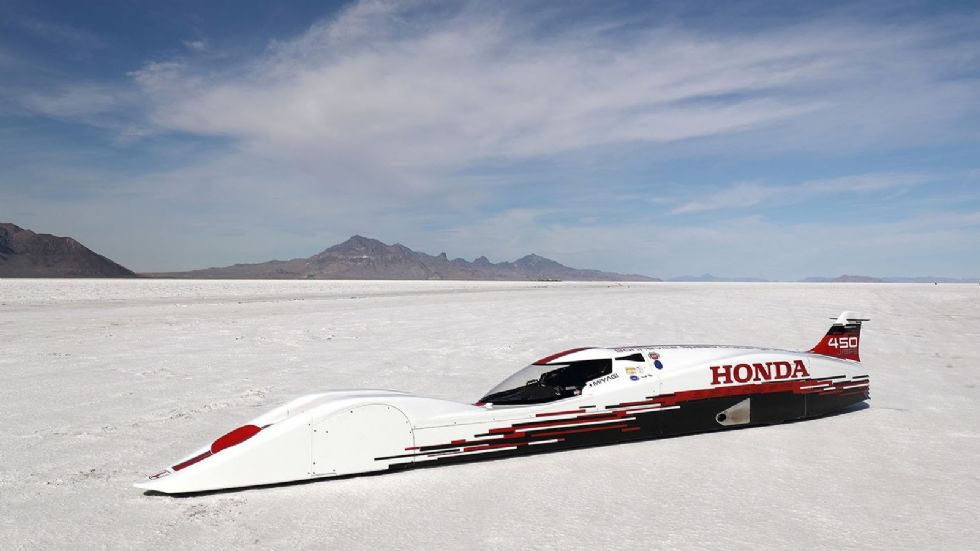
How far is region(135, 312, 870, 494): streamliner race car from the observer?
5.32m

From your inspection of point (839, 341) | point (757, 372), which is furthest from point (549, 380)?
point (839, 341)

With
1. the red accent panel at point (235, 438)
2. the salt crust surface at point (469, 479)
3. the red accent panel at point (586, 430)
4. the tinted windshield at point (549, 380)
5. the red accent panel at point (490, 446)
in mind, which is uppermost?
the tinted windshield at point (549, 380)

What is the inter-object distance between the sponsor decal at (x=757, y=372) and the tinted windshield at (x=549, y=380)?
1357 millimetres

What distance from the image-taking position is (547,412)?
625 centimetres

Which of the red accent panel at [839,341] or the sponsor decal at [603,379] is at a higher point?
the red accent panel at [839,341]

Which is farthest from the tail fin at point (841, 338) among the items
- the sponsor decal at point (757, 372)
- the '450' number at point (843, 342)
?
the sponsor decal at point (757, 372)

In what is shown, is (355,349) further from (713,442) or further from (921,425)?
(921,425)

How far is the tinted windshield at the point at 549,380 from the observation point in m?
6.86

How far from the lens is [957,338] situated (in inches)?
654

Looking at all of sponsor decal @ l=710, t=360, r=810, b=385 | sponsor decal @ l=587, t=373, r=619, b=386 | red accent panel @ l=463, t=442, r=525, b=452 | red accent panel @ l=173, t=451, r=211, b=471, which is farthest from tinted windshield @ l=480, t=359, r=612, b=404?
red accent panel @ l=173, t=451, r=211, b=471

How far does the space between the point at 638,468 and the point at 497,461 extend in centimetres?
137

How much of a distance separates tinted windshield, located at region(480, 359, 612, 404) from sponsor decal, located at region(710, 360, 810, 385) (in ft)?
4.45

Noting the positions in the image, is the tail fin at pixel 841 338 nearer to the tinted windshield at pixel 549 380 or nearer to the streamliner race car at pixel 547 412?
the streamliner race car at pixel 547 412

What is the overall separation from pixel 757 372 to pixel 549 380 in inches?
101
